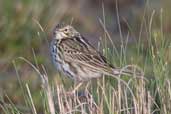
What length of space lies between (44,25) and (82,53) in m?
4.93

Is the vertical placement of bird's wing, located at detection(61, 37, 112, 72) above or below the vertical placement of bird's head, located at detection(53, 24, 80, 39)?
below

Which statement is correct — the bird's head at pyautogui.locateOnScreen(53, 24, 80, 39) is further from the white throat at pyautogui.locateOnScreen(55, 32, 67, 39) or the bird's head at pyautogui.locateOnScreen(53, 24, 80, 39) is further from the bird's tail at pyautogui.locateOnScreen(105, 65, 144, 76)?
the bird's tail at pyautogui.locateOnScreen(105, 65, 144, 76)

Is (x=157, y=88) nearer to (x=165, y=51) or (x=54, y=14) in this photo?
(x=165, y=51)

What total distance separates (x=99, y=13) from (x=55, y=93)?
24.4 ft

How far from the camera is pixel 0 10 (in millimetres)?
13719

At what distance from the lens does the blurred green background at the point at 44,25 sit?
39.6 feet

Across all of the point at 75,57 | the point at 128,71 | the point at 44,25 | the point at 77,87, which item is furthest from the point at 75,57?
the point at 44,25

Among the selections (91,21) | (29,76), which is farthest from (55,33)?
(91,21)

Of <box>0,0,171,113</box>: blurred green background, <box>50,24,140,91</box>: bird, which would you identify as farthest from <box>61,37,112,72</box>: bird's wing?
<box>0,0,171,113</box>: blurred green background

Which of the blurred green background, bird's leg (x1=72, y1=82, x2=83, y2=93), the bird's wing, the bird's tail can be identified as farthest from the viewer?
the blurred green background

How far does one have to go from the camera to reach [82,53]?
29.0 feet

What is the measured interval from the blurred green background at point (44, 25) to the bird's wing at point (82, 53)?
207 centimetres

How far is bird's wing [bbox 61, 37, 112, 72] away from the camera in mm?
8617

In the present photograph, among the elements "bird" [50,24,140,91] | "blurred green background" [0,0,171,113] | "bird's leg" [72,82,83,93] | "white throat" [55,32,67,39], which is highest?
"white throat" [55,32,67,39]
